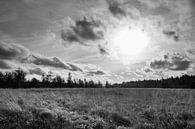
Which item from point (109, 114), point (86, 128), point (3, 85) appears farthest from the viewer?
point (3, 85)

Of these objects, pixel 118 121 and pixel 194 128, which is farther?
pixel 118 121

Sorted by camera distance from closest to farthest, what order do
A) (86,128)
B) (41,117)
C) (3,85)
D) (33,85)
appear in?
(86,128) → (41,117) → (3,85) → (33,85)

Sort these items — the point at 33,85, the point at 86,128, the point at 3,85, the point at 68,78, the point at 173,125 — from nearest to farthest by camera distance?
the point at 86,128 < the point at 173,125 < the point at 3,85 < the point at 33,85 < the point at 68,78

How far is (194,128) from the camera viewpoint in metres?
6.11

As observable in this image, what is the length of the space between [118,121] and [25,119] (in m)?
4.20

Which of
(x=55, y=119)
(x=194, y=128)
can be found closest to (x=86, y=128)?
(x=55, y=119)

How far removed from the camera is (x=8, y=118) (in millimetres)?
6566

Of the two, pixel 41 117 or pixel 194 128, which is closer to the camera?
pixel 194 128

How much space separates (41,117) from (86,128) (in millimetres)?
2382

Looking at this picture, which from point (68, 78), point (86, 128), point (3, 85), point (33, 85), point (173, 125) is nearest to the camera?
point (86, 128)

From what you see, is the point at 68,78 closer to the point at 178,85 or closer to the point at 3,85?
the point at 3,85

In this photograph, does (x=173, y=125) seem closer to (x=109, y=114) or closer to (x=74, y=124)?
(x=109, y=114)

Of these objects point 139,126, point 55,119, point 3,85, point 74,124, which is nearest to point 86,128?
point 74,124

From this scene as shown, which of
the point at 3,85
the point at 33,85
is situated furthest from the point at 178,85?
the point at 3,85
